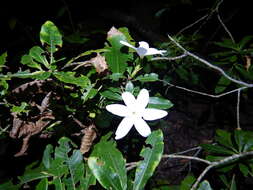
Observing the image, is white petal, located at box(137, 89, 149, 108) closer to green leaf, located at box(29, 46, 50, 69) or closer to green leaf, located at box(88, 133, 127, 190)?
green leaf, located at box(88, 133, 127, 190)

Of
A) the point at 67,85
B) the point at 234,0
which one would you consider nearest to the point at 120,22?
the point at 234,0

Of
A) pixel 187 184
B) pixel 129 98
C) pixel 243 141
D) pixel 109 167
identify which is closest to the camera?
pixel 109 167

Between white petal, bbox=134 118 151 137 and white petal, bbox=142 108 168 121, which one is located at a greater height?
white petal, bbox=142 108 168 121

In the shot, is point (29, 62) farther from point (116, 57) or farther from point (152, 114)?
point (152, 114)

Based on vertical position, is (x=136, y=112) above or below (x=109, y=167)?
above

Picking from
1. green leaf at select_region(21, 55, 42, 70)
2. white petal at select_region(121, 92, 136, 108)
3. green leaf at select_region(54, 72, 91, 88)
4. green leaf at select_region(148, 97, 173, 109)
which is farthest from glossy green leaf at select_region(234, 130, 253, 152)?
green leaf at select_region(21, 55, 42, 70)

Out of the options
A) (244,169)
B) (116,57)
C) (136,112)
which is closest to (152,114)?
(136,112)
